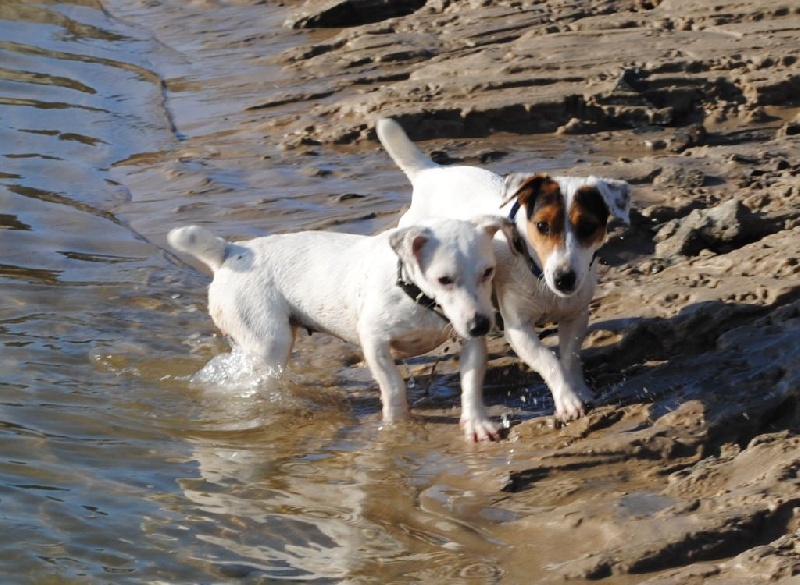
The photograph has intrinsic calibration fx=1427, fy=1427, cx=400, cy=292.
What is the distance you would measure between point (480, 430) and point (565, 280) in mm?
826

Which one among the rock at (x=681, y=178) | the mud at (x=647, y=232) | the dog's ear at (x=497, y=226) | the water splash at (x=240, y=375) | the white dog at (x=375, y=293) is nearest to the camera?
the mud at (x=647, y=232)

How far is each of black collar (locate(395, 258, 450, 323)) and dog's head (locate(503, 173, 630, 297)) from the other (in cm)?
50

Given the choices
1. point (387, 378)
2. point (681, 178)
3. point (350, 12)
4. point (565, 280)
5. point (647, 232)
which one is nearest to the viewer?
point (565, 280)

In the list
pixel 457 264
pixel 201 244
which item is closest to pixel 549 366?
pixel 457 264

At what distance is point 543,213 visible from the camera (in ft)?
19.3

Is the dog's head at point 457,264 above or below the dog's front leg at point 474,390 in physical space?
above

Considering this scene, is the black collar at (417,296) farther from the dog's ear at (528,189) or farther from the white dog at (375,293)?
the dog's ear at (528,189)

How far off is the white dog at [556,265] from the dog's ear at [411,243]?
15.8 inches

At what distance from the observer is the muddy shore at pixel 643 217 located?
4.87 m

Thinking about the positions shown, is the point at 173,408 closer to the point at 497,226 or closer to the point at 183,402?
the point at 183,402

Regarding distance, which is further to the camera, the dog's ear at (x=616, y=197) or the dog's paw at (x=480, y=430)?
the dog's paw at (x=480, y=430)

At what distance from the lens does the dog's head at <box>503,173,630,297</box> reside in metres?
5.77

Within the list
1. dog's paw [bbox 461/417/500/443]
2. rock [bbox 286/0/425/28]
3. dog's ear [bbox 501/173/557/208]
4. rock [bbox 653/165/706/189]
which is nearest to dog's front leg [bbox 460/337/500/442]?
dog's paw [bbox 461/417/500/443]

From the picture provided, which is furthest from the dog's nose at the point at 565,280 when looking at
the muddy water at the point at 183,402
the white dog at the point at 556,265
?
the muddy water at the point at 183,402
